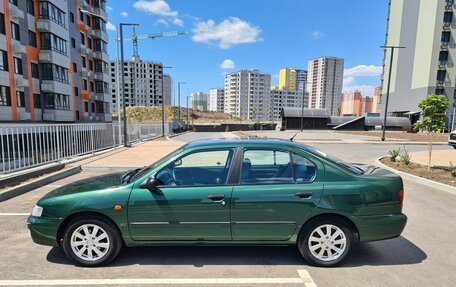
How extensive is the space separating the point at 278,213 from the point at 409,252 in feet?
6.78

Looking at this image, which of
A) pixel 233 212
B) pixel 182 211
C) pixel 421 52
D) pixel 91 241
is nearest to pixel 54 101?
pixel 91 241

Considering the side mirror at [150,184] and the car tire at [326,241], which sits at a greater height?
the side mirror at [150,184]

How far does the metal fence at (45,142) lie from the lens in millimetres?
7141

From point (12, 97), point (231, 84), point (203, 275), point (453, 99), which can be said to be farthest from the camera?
point (231, 84)

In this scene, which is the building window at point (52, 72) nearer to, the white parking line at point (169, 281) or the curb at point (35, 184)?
the curb at point (35, 184)

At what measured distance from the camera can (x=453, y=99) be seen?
50.5 meters

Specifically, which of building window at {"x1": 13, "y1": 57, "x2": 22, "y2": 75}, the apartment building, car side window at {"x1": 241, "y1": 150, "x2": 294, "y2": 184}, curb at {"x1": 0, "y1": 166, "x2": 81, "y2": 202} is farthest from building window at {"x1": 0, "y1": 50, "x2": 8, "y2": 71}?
the apartment building

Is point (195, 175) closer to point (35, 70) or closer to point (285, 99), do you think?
point (35, 70)

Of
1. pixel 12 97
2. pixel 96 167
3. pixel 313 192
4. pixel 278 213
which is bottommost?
pixel 96 167

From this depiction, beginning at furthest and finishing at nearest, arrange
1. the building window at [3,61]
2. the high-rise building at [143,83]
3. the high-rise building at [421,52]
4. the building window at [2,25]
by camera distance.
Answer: the high-rise building at [143,83] → the high-rise building at [421,52] → the building window at [3,61] → the building window at [2,25]

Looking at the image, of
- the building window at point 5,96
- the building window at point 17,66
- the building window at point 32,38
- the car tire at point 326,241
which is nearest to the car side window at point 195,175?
the car tire at point 326,241

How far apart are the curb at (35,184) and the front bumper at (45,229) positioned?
3.39 m

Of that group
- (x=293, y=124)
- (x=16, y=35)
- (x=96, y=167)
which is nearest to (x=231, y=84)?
(x=293, y=124)

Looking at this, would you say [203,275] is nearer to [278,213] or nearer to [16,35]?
[278,213]
